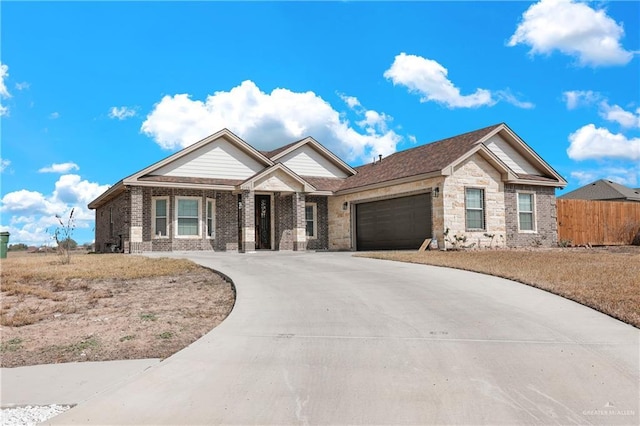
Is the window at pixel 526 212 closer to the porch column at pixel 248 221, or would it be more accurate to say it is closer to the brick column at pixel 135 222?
the porch column at pixel 248 221

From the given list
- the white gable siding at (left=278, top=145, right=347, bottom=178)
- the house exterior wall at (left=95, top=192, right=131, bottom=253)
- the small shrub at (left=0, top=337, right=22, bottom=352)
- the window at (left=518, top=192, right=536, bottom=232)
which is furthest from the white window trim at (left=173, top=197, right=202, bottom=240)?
the small shrub at (left=0, top=337, right=22, bottom=352)

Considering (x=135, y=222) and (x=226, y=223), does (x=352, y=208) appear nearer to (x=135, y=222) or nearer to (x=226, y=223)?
(x=226, y=223)

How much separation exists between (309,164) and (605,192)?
26.0m

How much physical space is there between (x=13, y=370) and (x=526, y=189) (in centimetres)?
Answer: 2076

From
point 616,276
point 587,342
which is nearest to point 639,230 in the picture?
point 616,276

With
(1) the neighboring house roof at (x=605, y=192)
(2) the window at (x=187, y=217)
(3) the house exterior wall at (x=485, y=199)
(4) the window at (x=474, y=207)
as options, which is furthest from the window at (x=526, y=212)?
(1) the neighboring house roof at (x=605, y=192)

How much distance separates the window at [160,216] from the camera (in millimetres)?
21641

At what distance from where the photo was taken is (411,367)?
546cm

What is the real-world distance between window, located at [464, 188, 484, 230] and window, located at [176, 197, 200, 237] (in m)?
11.3

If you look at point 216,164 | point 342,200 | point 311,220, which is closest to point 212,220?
point 216,164

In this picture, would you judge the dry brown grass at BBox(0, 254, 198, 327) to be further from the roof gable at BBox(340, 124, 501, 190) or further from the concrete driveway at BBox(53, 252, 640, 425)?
the roof gable at BBox(340, 124, 501, 190)

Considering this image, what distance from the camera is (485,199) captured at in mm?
20703

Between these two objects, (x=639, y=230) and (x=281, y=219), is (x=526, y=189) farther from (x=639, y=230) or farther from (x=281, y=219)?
(x=281, y=219)

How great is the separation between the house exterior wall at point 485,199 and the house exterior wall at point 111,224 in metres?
13.0
